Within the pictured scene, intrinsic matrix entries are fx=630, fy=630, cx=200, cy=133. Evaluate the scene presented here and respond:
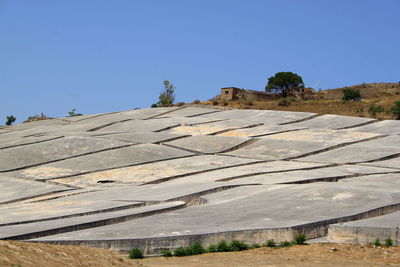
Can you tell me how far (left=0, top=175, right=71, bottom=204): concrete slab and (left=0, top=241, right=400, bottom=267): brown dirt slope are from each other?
25.8 ft

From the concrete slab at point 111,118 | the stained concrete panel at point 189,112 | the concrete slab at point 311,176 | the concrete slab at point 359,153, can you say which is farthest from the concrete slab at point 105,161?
the stained concrete panel at point 189,112

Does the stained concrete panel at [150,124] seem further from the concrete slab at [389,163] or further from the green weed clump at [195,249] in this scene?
the green weed clump at [195,249]

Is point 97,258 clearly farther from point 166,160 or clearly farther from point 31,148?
point 31,148

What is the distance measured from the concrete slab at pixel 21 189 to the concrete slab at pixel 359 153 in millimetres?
8547

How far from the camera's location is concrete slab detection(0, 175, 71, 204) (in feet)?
51.2

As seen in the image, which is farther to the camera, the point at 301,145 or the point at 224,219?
the point at 301,145

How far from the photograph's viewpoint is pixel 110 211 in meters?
11.8

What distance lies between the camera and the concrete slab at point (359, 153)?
20078mm

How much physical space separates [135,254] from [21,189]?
9.09 metres

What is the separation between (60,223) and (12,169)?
1069cm

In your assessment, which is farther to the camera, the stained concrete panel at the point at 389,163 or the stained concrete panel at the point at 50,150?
the stained concrete panel at the point at 50,150

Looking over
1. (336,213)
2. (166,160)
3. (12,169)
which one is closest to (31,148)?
(12,169)

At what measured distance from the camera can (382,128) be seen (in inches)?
1086

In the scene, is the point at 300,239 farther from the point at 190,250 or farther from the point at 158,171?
the point at 158,171
